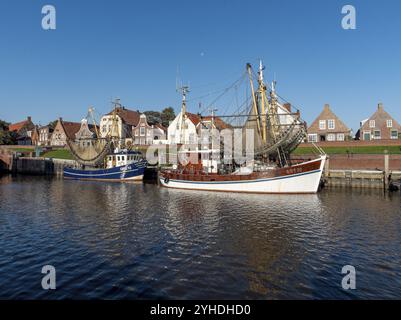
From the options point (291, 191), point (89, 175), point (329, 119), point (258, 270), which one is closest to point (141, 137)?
point (89, 175)

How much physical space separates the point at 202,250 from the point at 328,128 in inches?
2520

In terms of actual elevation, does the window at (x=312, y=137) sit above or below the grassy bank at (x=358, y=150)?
above

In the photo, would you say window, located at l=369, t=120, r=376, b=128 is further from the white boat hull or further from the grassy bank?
the white boat hull

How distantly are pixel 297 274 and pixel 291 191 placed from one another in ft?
81.9

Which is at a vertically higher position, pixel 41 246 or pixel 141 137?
pixel 141 137

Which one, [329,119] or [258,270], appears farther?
[329,119]

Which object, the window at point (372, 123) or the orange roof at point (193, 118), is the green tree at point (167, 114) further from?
the window at point (372, 123)

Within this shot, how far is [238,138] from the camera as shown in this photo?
1812 inches

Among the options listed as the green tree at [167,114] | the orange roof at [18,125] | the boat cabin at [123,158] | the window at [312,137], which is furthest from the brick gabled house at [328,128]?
the orange roof at [18,125]

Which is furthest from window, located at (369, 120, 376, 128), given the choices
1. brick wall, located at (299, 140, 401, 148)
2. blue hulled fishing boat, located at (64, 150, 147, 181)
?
blue hulled fishing boat, located at (64, 150, 147, 181)

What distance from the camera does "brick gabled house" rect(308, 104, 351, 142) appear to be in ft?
228

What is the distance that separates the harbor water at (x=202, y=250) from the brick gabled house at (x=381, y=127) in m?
43.6

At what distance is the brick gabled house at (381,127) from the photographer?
215ft
